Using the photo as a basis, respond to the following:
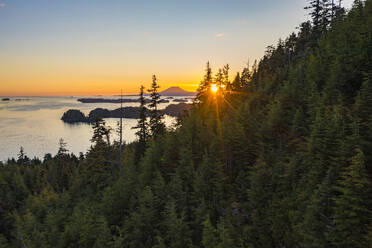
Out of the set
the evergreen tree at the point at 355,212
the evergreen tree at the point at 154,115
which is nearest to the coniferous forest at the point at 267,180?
the evergreen tree at the point at 355,212

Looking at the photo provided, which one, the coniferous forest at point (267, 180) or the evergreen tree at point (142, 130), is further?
the evergreen tree at point (142, 130)

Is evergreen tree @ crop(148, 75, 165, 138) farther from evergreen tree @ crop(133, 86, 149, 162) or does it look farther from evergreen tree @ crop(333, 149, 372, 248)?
evergreen tree @ crop(333, 149, 372, 248)

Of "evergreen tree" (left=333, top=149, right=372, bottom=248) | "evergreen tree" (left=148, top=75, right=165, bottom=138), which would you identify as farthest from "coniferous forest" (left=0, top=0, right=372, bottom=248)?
"evergreen tree" (left=148, top=75, right=165, bottom=138)

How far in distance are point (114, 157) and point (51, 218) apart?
764 inches

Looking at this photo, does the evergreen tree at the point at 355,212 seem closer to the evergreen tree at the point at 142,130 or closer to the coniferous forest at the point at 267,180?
the coniferous forest at the point at 267,180

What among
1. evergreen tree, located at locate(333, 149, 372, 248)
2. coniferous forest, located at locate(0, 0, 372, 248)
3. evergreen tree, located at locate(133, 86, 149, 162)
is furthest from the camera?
evergreen tree, located at locate(133, 86, 149, 162)

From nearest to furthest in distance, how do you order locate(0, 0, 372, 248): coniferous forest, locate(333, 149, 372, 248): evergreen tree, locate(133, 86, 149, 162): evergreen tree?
locate(333, 149, 372, 248): evergreen tree → locate(0, 0, 372, 248): coniferous forest → locate(133, 86, 149, 162): evergreen tree

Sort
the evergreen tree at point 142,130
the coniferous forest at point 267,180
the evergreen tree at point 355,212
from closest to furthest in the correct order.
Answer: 1. the evergreen tree at point 355,212
2. the coniferous forest at point 267,180
3. the evergreen tree at point 142,130

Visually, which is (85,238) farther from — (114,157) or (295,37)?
(295,37)

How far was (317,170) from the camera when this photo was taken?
45.5 feet

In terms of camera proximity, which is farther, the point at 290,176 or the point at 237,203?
the point at 237,203

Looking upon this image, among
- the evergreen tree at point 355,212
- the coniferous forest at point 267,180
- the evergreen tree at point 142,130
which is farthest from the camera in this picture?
A: the evergreen tree at point 142,130

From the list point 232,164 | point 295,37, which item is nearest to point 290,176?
point 232,164

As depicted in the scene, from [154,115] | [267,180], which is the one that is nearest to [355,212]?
[267,180]
